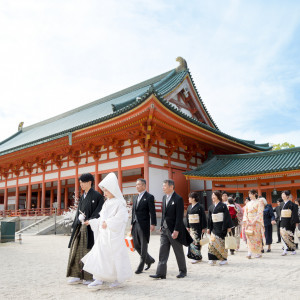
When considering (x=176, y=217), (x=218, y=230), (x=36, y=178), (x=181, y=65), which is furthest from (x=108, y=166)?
(x=176, y=217)

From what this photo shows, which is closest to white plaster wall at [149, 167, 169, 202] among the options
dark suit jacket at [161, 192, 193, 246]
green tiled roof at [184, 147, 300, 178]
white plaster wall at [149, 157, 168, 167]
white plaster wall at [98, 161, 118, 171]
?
white plaster wall at [149, 157, 168, 167]

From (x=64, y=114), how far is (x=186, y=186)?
16.9 metres

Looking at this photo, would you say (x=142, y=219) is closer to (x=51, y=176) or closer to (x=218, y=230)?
(x=218, y=230)

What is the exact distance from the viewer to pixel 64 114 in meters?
30.9

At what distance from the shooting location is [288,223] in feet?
29.7

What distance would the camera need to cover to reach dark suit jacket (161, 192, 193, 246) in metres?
5.98

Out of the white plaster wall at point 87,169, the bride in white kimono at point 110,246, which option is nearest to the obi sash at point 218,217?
the bride in white kimono at point 110,246

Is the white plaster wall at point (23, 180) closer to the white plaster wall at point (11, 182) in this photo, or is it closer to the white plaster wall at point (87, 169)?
the white plaster wall at point (11, 182)

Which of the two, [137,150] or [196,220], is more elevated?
[137,150]

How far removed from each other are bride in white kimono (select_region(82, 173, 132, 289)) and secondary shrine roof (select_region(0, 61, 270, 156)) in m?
8.87

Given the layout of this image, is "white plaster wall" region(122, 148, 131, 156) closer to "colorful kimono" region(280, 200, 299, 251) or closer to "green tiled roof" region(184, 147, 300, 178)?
"green tiled roof" region(184, 147, 300, 178)

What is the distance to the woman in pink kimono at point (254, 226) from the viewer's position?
8242 millimetres

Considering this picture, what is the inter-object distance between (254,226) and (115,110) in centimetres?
980

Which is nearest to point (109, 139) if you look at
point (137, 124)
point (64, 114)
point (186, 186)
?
point (137, 124)
